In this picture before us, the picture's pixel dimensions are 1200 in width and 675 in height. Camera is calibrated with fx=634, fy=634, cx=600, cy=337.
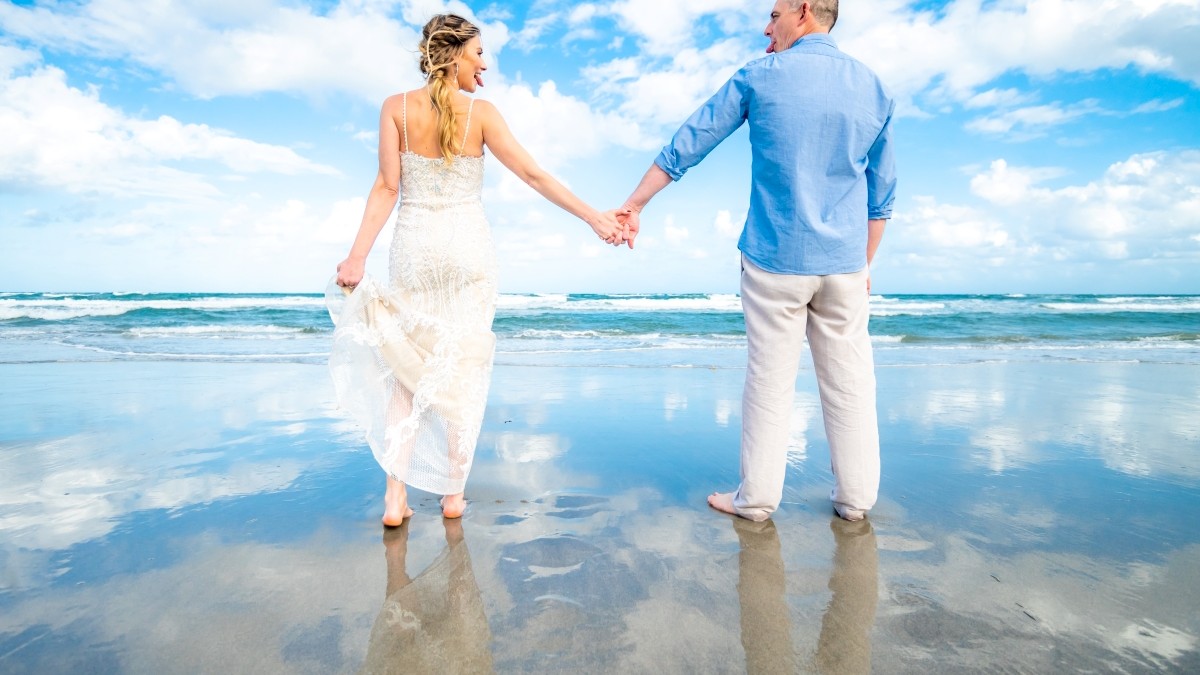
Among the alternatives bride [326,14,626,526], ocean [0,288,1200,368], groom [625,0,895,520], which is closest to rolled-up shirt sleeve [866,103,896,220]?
groom [625,0,895,520]

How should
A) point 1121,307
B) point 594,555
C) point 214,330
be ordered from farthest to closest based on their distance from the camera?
1. point 1121,307
2. point 214,330
3. point 594,555

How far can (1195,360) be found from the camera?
965 cm

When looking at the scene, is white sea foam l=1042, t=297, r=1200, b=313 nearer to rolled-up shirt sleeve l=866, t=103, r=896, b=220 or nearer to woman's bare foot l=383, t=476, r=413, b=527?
rolled-up shirt sleeve l=866, t=103, r=896, b=220

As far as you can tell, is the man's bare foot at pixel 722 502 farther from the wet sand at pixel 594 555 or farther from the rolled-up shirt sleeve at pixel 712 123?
the rolled-up shirt sleeve at pixel 712 123

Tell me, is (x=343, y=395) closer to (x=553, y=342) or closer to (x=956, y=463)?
(x=956, y=463)

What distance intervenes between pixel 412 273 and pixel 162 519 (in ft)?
5.20

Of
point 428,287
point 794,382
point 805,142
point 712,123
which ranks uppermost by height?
point 712,123

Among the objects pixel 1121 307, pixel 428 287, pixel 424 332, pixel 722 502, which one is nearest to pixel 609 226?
pixel 428 287

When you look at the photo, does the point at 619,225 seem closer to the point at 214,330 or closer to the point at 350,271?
the point at 350,271

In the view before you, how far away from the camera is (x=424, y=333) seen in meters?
3.02

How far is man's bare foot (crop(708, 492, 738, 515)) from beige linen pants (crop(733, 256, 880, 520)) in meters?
0.06

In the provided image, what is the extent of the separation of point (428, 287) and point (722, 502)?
5.67 ft

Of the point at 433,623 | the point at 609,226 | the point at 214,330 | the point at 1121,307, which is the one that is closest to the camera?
the point at 433,623

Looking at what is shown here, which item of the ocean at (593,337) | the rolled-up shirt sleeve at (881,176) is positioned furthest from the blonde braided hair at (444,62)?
the ocean at (593,337)
